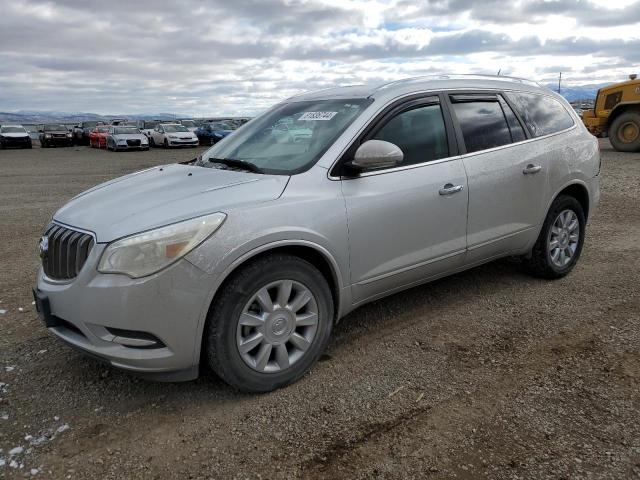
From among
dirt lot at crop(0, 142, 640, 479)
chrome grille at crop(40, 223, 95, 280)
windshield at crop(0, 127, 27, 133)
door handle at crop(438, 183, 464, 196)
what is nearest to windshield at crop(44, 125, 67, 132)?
windshield at crop(0, 127, 27, 133)

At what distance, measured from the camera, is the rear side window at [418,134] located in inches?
144

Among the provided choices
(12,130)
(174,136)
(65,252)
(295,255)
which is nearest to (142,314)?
(65,252)

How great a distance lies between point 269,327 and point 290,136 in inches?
56.9

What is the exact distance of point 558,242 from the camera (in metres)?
4.84

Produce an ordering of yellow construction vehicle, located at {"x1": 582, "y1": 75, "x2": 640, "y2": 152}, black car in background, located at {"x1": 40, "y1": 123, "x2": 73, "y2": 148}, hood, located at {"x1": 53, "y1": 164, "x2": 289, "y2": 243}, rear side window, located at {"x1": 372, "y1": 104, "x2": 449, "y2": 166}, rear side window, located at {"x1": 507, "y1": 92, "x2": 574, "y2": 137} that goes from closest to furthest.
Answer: hood, located at {"x1": 53, "y1": 164, "x2": 289, "y2": 243} < rear side window, located at {"x1": 372, "y1": 104, "x2": 449, "y2": 166} < rear side window, located at {"x1": 507, "y1": 92, "x2": 574, "y2": 137} < yellow construction vehicle, located at {"x1": 582, "y1": 75, "x2": 640, "y2": 152} < black car in background, located at {"x1": 40, "y1": 123, "x2": 73, "y2": 148}

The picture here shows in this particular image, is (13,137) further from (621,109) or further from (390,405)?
(390,405)

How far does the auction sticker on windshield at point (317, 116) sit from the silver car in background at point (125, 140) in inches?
1071

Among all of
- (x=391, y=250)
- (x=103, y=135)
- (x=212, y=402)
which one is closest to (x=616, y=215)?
(x=391, y=250)

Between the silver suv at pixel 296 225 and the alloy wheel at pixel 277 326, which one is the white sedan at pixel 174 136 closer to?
the silver suv at pixel 296 225

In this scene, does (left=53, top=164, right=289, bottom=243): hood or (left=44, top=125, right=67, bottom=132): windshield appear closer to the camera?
(left=53, top=164, right=289, bottom=243): hood

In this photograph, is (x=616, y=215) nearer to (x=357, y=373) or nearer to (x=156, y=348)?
(x=357, y=373)

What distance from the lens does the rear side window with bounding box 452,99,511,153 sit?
403 centimetres

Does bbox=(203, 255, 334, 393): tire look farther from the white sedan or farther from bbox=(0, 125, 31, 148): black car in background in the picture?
bbox=(0, 125, 31, 148): black car in background

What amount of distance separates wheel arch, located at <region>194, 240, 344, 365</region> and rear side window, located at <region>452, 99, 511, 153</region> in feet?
4.93
